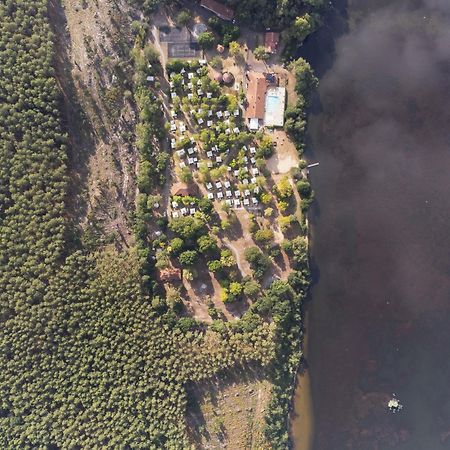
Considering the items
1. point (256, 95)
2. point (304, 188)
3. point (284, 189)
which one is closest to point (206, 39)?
point (256, 95)

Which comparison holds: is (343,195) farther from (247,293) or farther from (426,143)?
(247,293)

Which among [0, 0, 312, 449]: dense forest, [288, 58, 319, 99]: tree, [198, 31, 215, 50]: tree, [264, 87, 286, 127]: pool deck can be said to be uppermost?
[198, 31, 215, 50]: tree

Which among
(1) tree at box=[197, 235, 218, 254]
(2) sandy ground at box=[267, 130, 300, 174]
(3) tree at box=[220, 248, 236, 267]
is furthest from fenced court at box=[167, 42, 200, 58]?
(3) tree at box=[220, 248, 236, 267]

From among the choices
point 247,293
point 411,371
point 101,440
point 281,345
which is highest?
point 247,293

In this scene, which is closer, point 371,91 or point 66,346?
point 66,346

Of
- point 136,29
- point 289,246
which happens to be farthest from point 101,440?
point 136,29

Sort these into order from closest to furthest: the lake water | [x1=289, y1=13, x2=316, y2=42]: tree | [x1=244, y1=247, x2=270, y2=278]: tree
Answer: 1. [x1=289, y1=13, x2=316, y2=42]: tree
2. [x1=244, y1=247, x2=270, y2=278]: tree
3. the lake water

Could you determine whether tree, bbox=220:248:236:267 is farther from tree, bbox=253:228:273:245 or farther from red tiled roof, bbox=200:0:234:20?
red tiled roof, bbox=200:0:234:20
